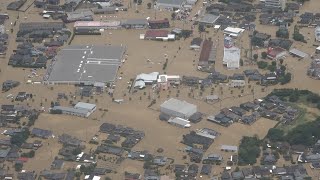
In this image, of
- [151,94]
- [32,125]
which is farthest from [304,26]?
[32,125]

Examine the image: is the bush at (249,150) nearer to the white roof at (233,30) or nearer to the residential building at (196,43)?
the residential building at (196,43)

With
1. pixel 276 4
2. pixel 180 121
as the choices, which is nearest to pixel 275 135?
pixel 180 121

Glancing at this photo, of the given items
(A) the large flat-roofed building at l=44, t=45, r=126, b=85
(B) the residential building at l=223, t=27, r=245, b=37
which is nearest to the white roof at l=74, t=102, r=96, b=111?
(A) the large flat-roofed building at l=44, t=45, r=126, b=85

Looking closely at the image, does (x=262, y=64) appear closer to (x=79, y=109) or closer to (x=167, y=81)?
(x=167, y=81)

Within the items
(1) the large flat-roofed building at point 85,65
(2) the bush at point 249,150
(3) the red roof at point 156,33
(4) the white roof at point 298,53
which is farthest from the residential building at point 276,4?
(2) the bush at point 249,150

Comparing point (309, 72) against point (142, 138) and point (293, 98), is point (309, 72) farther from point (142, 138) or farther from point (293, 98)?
point (142, 138)
